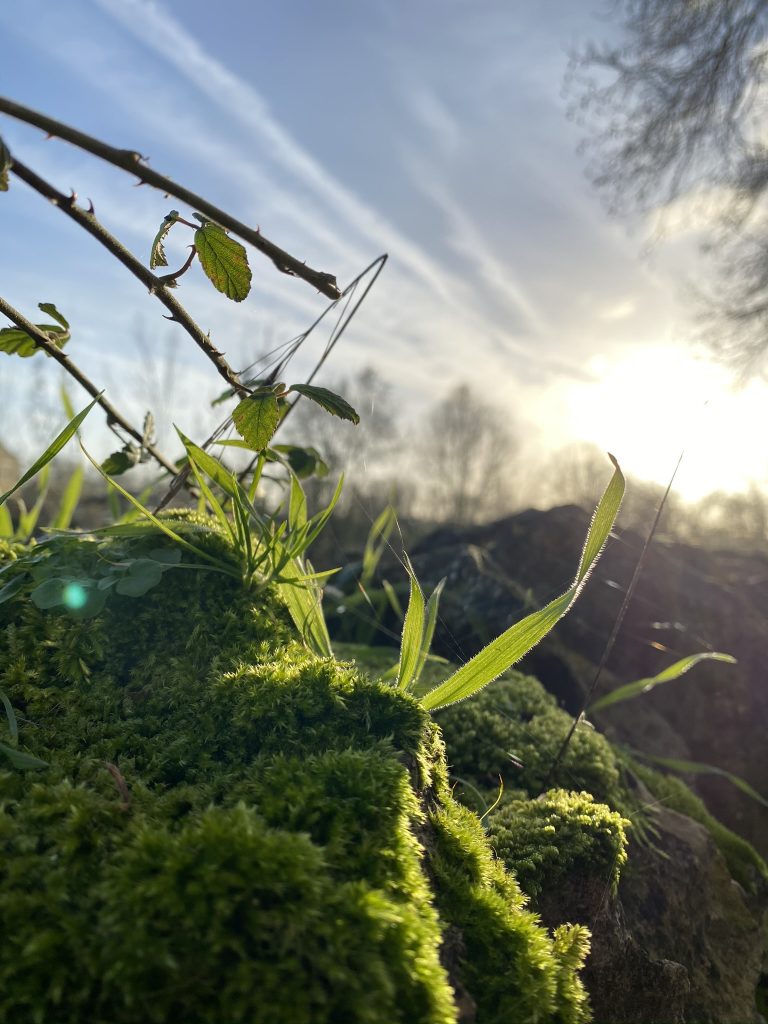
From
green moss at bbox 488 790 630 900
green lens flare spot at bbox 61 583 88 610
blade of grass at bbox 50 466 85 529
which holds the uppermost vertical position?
blade of grass at bbox 50 466 85 529

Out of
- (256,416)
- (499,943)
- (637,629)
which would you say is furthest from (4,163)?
(637,629)

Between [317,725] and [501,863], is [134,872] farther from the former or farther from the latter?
[501,863]

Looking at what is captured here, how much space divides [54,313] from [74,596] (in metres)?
0.69

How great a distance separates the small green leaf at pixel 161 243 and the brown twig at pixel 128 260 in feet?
0.08

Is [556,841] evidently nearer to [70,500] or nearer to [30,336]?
[30,336]

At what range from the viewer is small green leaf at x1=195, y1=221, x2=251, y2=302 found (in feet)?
3.79

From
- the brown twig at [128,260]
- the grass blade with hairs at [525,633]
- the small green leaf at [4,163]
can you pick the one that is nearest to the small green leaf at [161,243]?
the brown twig at [128,260]

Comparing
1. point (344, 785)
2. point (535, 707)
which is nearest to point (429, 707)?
point (344, 785)

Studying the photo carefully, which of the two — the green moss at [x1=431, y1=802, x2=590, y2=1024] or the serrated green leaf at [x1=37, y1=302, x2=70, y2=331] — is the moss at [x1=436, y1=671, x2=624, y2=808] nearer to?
the green moss at [x1=431, y1=802, x2=590, y2=1024]

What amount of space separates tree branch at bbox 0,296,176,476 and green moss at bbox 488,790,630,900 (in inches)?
58.1

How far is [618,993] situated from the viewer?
1.50m

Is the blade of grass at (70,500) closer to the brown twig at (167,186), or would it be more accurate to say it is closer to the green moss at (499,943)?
the brown twig at (167,186)

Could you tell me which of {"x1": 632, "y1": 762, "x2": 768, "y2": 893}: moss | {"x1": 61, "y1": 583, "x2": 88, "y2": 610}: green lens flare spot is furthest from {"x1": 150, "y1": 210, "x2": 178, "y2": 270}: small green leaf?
{"x1": 632, "y1": 762, "x2": 768, "y2": 893}: moss

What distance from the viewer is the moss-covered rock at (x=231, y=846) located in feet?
2.71
